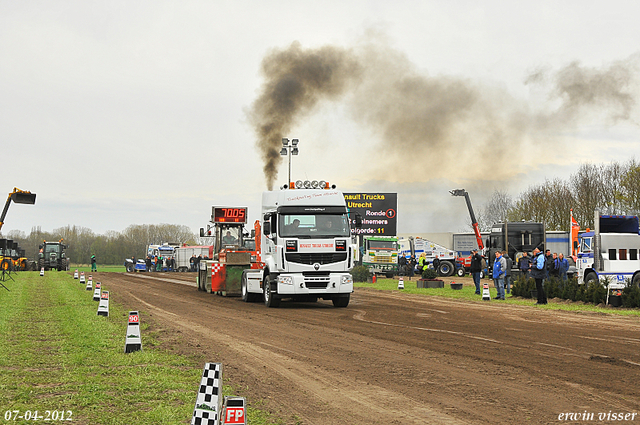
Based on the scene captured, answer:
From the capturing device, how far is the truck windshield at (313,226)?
1856 centimetres

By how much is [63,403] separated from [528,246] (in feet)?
114

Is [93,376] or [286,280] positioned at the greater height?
[286,280]

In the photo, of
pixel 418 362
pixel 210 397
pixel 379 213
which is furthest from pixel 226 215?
pixel 210 397

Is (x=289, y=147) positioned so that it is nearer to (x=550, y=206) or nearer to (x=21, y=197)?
(x=21, y=197)

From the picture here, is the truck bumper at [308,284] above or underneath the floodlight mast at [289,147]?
underneath

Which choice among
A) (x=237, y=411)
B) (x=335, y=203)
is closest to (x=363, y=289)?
(x=335, y=203)

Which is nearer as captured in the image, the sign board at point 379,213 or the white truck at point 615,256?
the white truck at point 615,256

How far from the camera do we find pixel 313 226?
61.0 feet

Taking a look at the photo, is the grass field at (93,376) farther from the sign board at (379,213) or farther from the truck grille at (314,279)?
the sign board at (379,213)

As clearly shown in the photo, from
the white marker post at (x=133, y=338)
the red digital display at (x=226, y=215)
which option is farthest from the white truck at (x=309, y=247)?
the white marker post at (x=133, y=338)

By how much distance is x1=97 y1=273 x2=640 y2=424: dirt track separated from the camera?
6684 mm

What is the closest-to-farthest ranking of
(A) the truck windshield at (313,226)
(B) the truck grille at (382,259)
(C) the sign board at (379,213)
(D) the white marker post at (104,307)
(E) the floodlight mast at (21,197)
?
(D) the white marker post at (104,307), (A) the truck windshield at (313,226), (E) the floodlight mast at (21,197), (C) the sign board at (379,213), (B) the truck grille at (382,259)

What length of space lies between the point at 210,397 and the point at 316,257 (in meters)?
13.7

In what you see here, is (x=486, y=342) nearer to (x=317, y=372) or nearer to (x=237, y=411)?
(x=317, y=372)
